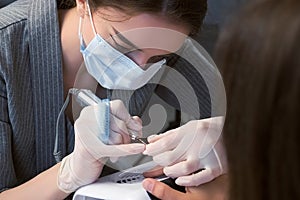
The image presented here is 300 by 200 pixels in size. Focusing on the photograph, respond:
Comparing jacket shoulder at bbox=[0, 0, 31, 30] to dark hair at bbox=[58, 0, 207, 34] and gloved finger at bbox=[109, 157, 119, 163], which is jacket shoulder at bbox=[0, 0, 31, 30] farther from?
gloved finger at bbox=[109, 157, 119, 163]

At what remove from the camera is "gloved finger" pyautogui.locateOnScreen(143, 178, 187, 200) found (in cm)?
90

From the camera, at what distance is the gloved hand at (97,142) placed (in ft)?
3.20

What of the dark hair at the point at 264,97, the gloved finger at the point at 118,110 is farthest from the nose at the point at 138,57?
the dark hair at the point at 264,97

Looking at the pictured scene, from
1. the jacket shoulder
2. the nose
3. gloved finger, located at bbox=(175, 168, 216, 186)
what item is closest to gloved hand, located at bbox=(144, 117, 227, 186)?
gloved finger, located at bbox=(175, 168, 216, 186)

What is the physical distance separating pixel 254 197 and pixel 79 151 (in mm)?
544

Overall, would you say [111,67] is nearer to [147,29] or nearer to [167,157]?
[147,29]

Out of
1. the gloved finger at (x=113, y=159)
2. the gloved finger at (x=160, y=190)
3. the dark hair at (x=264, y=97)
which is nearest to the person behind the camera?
the dark hair at (x=264, y=97)

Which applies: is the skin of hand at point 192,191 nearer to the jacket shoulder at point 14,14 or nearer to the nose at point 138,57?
the nose at point 138,57

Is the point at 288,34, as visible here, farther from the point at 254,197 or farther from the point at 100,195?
the point at 100,195

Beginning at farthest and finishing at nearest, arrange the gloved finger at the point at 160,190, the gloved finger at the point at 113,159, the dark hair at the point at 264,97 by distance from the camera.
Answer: the gloved finger at the point at 113,159 < the gloved finger at the point at 160,190 < the dark hair at the point at 264,97

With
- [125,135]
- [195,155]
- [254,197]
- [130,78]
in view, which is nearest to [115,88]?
[130,78]

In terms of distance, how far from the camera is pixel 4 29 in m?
1.06

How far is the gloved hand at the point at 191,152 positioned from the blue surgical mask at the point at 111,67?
0.17 m

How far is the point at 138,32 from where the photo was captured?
1.00m
